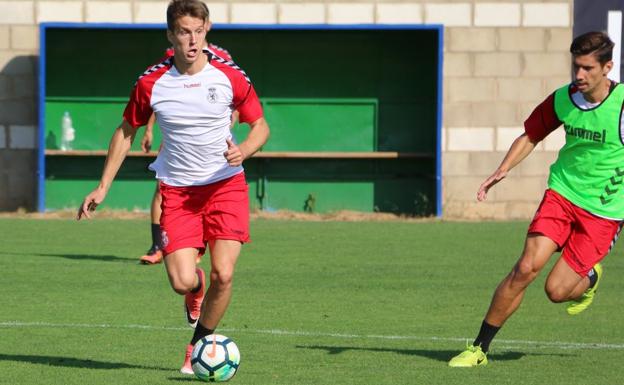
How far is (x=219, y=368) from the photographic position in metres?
7.26

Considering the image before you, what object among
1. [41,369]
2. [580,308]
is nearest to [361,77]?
[580,308]

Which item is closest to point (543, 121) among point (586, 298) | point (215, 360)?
point (586, 298)

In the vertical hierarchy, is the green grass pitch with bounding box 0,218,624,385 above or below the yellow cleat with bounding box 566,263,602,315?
below

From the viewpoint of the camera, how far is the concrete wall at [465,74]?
1919 centimetres

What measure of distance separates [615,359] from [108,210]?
41.0 feet

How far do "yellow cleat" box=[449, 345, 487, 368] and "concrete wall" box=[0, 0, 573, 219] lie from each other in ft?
38.3

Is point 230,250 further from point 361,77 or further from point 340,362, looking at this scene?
point 361,77

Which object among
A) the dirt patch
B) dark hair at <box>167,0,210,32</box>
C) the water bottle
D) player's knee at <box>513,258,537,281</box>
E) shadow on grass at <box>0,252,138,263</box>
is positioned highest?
dark hair at <box>167,0,210,32</box>

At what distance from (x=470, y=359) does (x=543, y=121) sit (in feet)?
5.16

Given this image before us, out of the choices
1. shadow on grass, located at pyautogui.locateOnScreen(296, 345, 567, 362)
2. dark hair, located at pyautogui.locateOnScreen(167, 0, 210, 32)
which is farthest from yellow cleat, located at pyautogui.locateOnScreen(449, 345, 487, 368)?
dark hair, located at pyautogui.locateOnScreen(167, 0, 210, 32)

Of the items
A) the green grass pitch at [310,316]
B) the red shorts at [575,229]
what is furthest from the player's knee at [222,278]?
the red shorts at [575,229]

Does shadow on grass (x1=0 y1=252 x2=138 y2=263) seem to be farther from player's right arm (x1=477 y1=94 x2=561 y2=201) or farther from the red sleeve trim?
player's right arm (x1=477 y1=94 x2=561 y2=201)

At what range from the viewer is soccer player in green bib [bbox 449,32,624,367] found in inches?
313

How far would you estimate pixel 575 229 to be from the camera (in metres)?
8.20
